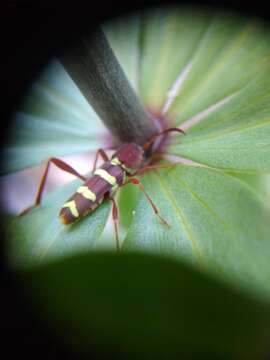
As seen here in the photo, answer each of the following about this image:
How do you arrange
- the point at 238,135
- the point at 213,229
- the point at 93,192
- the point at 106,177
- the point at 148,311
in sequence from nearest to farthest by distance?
the point at 148,311
the point at 213,229
the point at 238,135
the point at 93,192
the point at 106,177

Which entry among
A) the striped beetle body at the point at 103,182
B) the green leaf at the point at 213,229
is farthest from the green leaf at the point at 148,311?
the striped beetle body at the point at 103,182

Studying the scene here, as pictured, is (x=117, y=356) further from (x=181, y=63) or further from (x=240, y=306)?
(x=181, y=63)

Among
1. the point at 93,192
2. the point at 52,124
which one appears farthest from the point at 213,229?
the point at 52,124

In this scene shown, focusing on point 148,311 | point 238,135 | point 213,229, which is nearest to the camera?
point 148,311

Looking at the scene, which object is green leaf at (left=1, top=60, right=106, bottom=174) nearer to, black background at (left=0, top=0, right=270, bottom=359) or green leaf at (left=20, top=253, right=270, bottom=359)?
black background at (left=0, top=0, right=270, bottom=359)

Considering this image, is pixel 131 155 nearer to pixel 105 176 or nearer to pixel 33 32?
pixel 105 176

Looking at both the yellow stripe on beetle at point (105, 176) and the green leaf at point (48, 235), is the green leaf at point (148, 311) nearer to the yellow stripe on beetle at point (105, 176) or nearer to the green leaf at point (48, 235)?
the green leaf at point (48, 235)
